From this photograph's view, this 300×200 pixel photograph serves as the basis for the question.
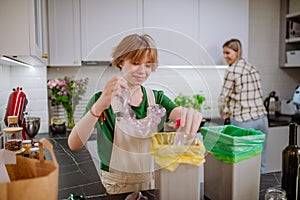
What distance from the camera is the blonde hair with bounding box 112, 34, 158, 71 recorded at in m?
0.79

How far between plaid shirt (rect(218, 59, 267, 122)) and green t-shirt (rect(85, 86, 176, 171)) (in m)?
1.65

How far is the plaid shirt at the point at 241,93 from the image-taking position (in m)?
2.52

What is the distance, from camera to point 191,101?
0.90 meters

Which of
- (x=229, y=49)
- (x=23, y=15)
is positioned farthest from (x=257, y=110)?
(x=23, y=15)

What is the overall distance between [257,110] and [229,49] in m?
0.56

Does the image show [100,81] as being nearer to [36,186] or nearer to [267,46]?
[36,186]

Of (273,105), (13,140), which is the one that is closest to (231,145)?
(13,140)

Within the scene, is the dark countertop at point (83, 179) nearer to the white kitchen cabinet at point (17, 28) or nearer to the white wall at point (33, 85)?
the white kitchen cabinet at point (17, 28)

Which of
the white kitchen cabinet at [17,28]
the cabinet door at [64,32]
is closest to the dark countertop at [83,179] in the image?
the white kitchen cabinet at [17,28]

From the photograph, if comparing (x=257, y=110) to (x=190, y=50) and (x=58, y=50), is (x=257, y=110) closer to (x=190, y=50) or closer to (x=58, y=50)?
(x=58, y=50)

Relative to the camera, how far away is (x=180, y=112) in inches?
32.7

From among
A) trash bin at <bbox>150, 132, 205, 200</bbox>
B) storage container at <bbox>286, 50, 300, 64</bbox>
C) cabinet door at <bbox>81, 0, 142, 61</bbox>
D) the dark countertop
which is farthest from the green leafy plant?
storage container at <bbox>286, 50, 300, 64</bbox>

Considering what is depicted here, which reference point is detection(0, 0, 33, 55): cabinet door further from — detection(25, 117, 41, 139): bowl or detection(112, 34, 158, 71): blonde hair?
detection(25, 117, 41, 139): bowl

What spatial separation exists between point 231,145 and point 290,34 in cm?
280
